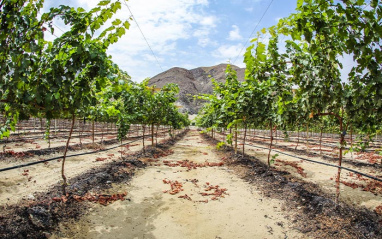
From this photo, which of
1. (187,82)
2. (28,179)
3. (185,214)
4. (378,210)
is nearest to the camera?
(185,214)

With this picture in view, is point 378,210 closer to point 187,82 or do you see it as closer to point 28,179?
point 28,179

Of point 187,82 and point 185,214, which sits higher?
point 187,82

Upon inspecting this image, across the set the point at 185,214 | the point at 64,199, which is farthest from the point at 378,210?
the point at 64,199

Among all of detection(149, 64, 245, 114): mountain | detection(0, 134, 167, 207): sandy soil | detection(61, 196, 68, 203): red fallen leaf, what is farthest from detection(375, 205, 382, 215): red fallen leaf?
detection(149, 64, 245, 114): mountain

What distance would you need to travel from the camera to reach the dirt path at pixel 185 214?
448 centimetres

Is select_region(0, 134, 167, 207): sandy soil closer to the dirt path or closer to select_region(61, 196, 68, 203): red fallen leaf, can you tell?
select_region(61, 196, 68, 203): red fallen leaf

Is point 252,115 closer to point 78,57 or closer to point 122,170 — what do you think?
point 122,170

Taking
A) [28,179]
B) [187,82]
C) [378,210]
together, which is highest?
[187,82]

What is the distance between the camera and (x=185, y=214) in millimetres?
5379

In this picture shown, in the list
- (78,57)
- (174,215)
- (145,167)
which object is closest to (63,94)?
(78,57)

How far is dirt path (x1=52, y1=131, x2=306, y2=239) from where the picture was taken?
448cm

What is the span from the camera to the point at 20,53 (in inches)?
106

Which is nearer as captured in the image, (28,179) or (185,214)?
(185,214)

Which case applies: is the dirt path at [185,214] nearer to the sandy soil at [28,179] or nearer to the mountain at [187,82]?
the sandy soil at [28,179]
